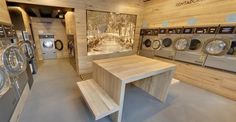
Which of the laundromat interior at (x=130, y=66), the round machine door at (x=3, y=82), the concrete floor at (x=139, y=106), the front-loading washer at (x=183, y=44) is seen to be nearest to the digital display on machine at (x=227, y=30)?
the laundromat interior at (x=130, y=66)

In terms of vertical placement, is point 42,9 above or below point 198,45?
above

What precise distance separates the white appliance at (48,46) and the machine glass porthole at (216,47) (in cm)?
612

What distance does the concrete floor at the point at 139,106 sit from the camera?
5.78 feet

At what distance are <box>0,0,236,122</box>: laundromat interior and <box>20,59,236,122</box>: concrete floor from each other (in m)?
0.02

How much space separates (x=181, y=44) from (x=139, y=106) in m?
2.27

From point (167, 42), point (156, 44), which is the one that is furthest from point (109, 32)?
point (167, 42)

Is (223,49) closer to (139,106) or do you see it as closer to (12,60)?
(139,106)

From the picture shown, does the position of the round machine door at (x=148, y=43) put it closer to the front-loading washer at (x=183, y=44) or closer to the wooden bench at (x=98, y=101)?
the front-loading washer at (x=183, y=44)

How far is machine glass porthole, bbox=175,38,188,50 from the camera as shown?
2.94 meters

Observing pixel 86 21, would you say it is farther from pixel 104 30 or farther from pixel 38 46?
pixel 38 46

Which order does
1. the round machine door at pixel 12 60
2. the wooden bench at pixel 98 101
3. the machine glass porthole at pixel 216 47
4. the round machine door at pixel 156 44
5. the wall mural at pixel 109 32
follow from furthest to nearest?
the round machine door at pixel 156 44 < the wall mural at pixel 109 32 < the machine glass porthole at pixel 216 47 < the round machine door at pixel 12 60 < the wooden bench at pixel 98 101

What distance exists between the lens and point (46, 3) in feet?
8.45

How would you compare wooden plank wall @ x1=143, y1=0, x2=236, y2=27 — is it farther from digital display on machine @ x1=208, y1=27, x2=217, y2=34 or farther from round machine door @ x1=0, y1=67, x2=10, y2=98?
round machine door @ x1=0, y1=67, x2=10, y2=98

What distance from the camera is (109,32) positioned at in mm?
3607
